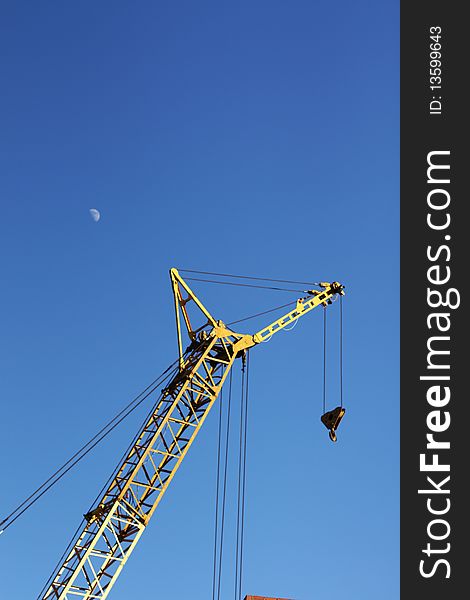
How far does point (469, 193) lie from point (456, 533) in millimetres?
12310

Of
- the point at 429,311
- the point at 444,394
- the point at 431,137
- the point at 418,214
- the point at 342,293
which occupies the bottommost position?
the point at 444,394

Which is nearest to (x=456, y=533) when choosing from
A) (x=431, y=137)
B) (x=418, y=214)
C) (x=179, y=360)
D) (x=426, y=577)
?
(x=426, y=577)

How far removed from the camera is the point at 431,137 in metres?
34.0

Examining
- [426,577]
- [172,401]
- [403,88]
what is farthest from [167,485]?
[403,88]

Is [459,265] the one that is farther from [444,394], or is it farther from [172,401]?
[172,401]

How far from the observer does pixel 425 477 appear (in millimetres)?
31797

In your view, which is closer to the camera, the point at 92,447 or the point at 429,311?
the point at 429,311

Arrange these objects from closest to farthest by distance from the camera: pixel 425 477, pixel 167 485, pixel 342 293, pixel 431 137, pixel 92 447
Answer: pixel 425 477, pixel 431 137, pixel 167 485, pixel 92 447, pixel 342 293

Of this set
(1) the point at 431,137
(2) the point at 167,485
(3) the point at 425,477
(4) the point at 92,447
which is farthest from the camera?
(4) the point at 92,447

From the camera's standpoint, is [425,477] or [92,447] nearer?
[425,477]

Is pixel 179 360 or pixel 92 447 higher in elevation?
pixel 179 360

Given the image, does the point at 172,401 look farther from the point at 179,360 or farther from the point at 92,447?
the point at 92,447

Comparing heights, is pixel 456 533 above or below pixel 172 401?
below

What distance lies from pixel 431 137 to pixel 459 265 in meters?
5.09
